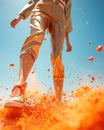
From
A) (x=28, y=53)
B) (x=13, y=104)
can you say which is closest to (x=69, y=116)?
(x=13, y=104)

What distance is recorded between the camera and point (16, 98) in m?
3.05

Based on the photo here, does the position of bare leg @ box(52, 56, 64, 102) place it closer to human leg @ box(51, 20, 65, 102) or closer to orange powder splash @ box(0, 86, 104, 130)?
human leg @ box(51, 20, 65, 102)

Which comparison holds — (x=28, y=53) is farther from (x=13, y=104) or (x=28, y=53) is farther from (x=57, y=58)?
(x=13, y=104)

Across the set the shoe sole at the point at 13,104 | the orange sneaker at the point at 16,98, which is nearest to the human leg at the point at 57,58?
the orange sneaker at the point at 16,98

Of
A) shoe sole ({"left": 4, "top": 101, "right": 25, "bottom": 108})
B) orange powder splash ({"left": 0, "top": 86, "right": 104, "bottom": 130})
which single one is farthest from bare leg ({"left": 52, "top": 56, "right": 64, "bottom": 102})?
shoe sole ({"left": 4, "top": 101, "right": 25, "bottom": 108})

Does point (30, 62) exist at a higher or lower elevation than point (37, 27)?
lower

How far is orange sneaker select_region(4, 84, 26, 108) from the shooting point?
9.72ft

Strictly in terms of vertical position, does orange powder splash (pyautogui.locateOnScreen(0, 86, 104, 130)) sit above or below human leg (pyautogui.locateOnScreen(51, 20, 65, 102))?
below

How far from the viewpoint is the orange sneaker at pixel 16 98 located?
296 cm

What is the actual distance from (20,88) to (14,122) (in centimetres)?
60

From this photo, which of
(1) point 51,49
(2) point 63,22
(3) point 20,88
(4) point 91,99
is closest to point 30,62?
(3) point 20,88

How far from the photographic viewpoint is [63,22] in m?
4.59

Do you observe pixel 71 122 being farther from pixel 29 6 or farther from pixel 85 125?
pixel 29 6

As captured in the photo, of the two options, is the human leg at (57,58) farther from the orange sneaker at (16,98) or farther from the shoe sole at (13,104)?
the shoe sole at (13,104)
